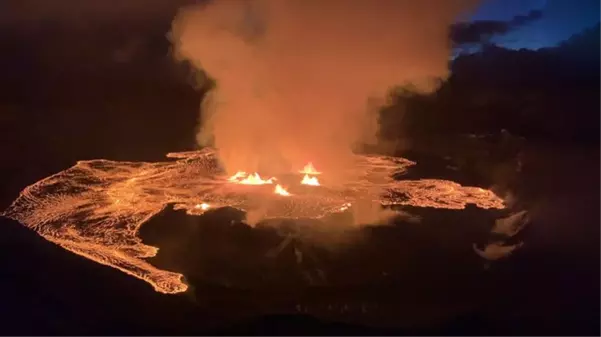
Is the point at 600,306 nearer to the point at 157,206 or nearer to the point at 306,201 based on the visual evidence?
the point at 306,201

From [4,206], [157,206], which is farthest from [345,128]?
[4,206]

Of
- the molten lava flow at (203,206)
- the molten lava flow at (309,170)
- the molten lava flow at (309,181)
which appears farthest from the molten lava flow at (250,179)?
the molten lava flow at (203,206)

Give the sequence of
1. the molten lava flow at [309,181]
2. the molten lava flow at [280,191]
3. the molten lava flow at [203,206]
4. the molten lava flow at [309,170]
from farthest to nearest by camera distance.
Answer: the molten lava flow at [309,170], the molten lava flow at [309,181], the molten lava flow at [280,191], the molten lava flow at [203,206]

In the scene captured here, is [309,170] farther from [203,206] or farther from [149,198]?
[149,198]

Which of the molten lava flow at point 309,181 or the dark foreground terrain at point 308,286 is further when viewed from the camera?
the molten lava flow at point 309,181

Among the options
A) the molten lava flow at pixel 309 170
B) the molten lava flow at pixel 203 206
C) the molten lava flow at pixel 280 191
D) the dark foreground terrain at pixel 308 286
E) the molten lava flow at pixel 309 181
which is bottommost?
the dark foreground terrain at pixel 308 286

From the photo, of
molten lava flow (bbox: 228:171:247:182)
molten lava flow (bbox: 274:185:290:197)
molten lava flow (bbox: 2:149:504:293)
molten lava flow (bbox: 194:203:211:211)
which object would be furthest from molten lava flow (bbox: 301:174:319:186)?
molten lava flow (bbox: 194:203:211:211)

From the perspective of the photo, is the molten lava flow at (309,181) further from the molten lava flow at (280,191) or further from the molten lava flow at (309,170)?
the molten lava flow at (280,191)

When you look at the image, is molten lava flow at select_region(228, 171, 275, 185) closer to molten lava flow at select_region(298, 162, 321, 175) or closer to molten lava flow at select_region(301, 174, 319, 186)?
molten lava flow at select_region(301, 174, 319, 186)

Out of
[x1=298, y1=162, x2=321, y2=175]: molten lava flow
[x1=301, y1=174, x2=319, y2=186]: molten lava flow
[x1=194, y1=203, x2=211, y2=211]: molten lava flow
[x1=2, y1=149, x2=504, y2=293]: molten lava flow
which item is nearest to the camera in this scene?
[x1=2, y1=149, x2=504, y2=293]: molten lava flow
